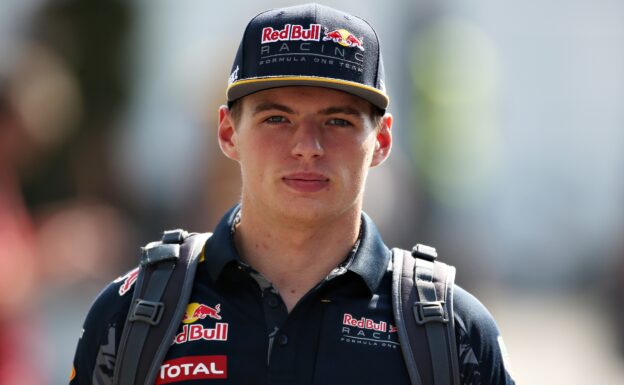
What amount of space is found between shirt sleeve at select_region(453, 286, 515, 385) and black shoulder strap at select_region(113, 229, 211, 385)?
802 mm

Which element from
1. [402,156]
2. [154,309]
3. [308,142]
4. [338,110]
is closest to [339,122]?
[338,110]

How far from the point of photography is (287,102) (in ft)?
11.9

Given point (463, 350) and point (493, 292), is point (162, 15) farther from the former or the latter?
point (463, 350)

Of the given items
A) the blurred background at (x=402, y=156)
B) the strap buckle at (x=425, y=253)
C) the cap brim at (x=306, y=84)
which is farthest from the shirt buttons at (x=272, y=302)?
the blurred background at (x=402, y=156)

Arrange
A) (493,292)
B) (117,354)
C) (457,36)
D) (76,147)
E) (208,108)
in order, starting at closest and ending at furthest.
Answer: (117,354)
(208,108)
(76,147)
(493,292)
(457,36)

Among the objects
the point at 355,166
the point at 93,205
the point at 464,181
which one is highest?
the point at 464,181

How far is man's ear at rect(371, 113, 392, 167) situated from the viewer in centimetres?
386

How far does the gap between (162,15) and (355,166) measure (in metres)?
8.99

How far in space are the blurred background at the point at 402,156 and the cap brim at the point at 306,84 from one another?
8.12ft

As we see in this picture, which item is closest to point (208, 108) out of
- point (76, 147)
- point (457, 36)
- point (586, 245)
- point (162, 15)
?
point (76, 147)

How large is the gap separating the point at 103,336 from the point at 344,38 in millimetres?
1138

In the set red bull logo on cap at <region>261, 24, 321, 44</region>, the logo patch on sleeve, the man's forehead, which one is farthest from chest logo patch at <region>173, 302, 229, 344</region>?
red bull logo on cap at <region>261, 24, 321, 44</region>

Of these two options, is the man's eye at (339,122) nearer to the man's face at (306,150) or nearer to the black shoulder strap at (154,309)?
the man's face at (306,150)

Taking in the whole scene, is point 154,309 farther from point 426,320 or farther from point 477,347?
point 477,347
